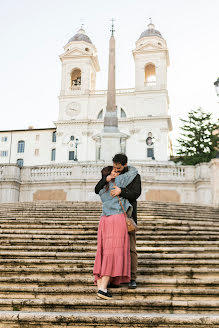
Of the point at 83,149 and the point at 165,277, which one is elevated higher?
the point at 83,149

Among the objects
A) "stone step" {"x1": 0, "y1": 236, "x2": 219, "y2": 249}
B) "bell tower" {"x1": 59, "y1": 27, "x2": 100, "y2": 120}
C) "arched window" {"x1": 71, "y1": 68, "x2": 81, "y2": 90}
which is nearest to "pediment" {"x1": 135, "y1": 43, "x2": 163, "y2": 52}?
"bell tower" {"x1": 59, "y1": 27, "x2": 100, "y2": 120}

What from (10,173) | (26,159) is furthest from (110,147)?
(26,159)

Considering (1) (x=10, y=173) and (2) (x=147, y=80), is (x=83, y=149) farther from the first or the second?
(1) (x=10, y=173)

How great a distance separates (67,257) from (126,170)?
1.97 meters

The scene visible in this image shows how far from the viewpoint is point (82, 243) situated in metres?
6.84

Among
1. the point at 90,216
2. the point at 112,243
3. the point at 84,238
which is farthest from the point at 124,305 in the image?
the point at 90,216

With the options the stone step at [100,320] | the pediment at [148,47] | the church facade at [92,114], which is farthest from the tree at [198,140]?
the stone step at [100,320]

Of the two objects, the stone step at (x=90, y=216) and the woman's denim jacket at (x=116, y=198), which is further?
the stone step at (x=90, y=216)

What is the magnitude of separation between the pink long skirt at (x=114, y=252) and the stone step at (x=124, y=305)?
303mm

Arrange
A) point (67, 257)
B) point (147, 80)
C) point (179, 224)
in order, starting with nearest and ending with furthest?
1. point (67, 257)
2. point (179, 224)
3. point (147, 80)

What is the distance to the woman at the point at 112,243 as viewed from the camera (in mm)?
4633

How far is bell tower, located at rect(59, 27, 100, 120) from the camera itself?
181 ft

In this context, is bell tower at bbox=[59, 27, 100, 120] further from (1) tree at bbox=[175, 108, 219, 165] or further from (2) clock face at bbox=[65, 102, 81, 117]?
(1) tree at bbox=[175, 108, 219, 165]

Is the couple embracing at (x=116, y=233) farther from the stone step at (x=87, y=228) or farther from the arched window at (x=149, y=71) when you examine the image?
the arched window at (x=149, y=71)
